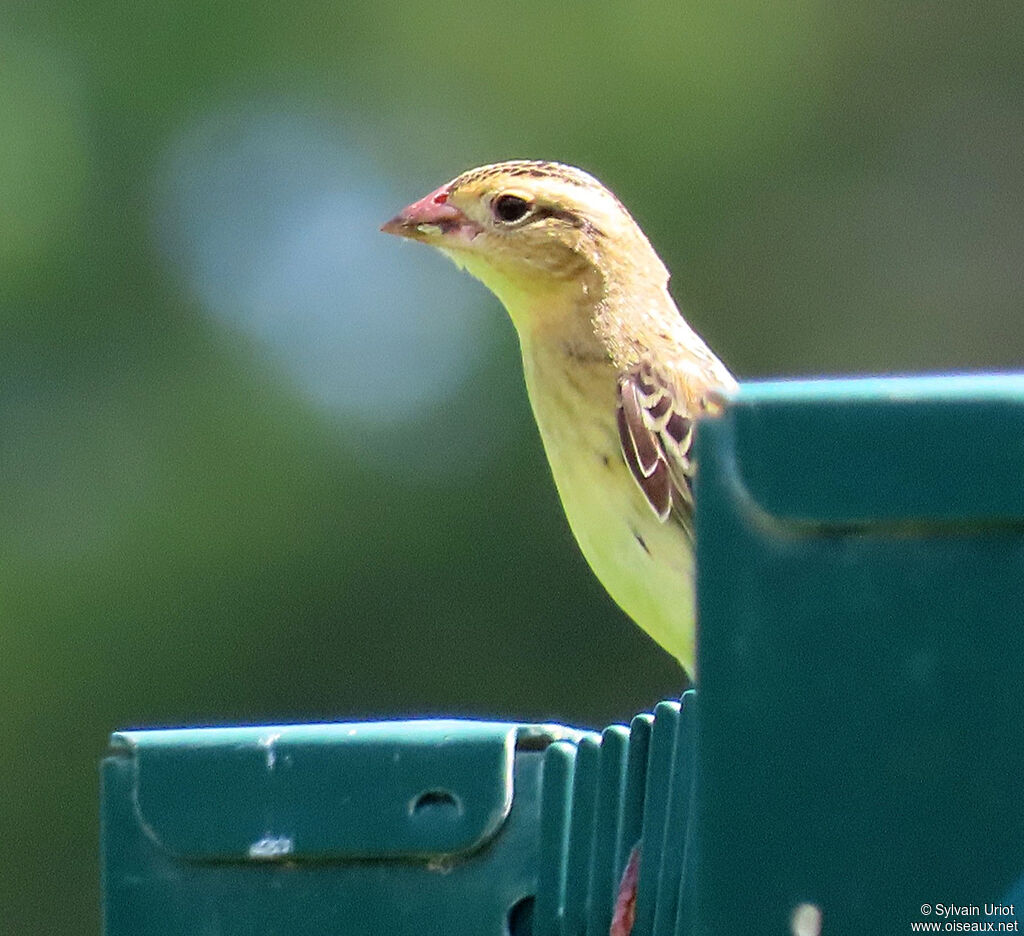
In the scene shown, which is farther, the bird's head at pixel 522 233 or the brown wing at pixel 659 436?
the bird's head at pixel 522 233

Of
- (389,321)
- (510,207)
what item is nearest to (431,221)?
(510,207)

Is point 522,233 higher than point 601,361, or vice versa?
point 522,233

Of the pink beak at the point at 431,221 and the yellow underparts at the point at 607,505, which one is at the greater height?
the pink beak at the point at 431,221

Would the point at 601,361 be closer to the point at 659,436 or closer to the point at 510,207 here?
the point at 659,436

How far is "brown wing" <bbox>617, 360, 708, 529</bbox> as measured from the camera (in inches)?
204

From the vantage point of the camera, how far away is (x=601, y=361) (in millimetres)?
5469

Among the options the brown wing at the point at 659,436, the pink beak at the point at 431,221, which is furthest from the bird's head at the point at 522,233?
the brown wing at the point at 659,436

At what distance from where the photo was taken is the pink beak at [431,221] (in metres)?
5.66

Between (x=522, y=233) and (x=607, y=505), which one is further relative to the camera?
(x=522, y=233)

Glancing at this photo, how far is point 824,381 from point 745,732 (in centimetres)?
34

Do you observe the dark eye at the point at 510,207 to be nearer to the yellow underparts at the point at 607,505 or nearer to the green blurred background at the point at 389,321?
the yellow underparts at the point at 607,505

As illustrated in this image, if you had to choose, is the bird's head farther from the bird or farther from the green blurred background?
the green blurred background

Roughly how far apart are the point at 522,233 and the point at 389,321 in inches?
459

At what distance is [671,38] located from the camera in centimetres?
1636
